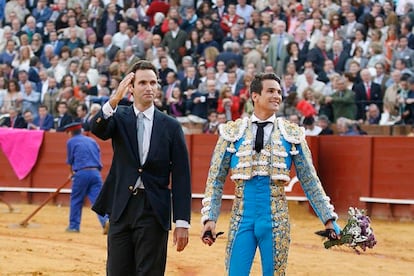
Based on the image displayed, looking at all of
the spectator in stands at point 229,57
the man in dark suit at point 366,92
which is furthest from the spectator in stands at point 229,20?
the man in dark suit at point 366,92

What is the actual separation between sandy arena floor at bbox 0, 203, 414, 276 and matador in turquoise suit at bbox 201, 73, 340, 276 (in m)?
3.43

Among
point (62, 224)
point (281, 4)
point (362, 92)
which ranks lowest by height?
point (62, 224)

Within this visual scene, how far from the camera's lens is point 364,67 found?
15008 millimetres

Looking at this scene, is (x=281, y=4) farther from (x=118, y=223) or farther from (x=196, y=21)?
(x=118, y=223)

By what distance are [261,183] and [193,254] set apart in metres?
4.89

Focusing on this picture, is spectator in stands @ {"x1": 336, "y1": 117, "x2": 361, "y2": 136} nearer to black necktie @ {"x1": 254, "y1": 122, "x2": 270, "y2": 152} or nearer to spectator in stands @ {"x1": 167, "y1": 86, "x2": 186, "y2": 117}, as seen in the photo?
spectator in stands @ {"x1": 167, "y1": 86, "x2": 186, "y2": 117}

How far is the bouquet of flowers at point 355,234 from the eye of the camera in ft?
19.6

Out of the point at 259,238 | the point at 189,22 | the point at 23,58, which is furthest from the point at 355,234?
the point at 23,58

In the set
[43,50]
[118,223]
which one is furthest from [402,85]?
[118,223]

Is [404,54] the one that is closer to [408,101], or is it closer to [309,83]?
[408,101]

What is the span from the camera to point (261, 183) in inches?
233

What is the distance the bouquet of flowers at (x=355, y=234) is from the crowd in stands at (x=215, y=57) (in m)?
8.07

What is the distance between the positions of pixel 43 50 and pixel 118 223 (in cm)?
1381

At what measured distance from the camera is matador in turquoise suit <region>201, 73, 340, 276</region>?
5852 millimetres
